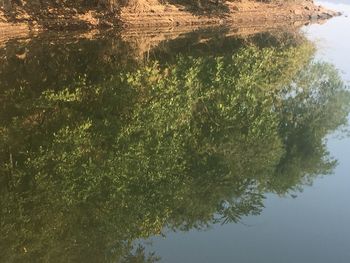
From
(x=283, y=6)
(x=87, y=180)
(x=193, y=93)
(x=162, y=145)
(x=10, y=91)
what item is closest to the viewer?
(x=87, y=180)

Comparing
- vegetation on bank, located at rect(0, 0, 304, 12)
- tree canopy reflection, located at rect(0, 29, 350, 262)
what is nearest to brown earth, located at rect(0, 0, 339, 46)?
vegetation on bank, located at rect(0, 0, 304, 12)

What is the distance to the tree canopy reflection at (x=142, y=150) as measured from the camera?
65.4 feet

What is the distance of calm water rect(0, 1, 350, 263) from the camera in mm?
20016

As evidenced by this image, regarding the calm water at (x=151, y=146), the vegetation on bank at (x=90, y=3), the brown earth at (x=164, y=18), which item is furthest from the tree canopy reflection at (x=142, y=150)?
the vegetation on bank at (x=90, y=3)

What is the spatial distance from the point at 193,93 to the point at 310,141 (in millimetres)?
8873

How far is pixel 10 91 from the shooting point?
31906 millimetres

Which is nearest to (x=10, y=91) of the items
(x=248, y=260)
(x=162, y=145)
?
(x=162, y=145)

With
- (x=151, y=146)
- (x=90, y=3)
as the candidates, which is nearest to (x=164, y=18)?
(x=90, y=3)

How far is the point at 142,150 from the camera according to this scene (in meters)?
25.7

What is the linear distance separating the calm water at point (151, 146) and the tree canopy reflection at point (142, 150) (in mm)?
76

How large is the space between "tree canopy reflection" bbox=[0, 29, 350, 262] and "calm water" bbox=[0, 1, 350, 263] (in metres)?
0.08

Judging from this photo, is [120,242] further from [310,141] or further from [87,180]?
[310,141]

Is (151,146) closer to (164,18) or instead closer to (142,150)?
(142,150)

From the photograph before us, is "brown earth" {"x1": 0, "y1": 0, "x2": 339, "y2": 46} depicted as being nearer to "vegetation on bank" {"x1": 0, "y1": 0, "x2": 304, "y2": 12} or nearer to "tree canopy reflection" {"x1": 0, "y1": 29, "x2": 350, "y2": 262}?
"vegetation on bank" {"x1": 0, "y1": 0, "x2": 304, "y2": 12}
